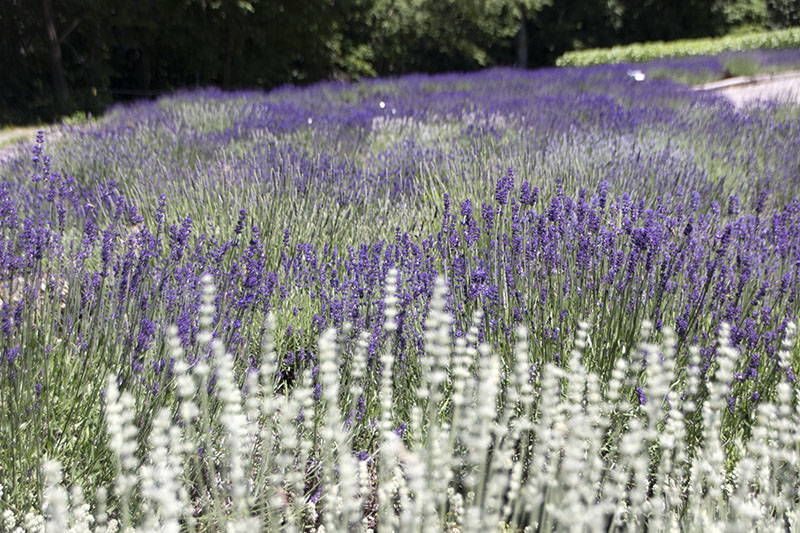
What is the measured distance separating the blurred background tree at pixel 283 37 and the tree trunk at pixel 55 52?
3 centimetres

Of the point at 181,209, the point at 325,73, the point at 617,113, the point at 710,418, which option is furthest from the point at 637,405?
the point at 325,73

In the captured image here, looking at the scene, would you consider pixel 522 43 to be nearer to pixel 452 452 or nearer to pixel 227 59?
pixel 227 59

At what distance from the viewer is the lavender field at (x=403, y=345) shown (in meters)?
1.23

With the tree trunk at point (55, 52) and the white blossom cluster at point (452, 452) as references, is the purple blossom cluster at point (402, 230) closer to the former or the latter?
the white blossom cluster at point (452, 452)

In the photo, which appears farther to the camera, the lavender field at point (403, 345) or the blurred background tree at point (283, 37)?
the blurred background tree at point (283, 37)

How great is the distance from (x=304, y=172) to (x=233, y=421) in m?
3.37

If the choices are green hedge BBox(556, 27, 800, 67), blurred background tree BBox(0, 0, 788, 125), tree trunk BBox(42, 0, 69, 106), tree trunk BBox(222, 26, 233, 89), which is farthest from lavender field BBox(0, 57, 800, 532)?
green hedge BBox(556, 27, 800, 67)

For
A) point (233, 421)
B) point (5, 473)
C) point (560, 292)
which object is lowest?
point (5, 473)

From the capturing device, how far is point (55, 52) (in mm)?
12805

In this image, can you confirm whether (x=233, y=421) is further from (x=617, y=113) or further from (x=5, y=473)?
(x=617, y=113)

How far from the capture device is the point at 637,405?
209 cm

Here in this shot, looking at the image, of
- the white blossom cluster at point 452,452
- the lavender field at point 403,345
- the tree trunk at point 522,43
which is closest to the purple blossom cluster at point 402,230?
the lavender field at point 403,345

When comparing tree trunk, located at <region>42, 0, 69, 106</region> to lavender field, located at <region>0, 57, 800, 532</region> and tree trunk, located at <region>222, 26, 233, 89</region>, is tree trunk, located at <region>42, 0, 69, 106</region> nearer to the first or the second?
tree trunk, located at <region>222, 26, 233, 89</region>

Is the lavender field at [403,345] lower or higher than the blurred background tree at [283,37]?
lower
